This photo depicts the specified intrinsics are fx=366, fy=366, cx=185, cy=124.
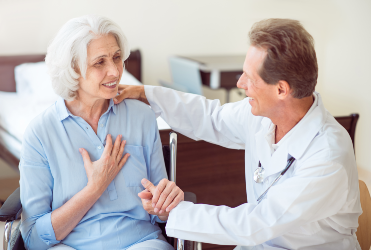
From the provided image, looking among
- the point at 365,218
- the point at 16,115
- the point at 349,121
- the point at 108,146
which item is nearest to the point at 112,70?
the point at 108,146

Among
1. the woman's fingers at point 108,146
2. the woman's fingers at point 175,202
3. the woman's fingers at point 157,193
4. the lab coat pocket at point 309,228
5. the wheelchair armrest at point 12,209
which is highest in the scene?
the woman's fingers at point 108,146

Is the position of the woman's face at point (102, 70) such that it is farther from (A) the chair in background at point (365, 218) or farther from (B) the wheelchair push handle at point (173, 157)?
(A) the chair in background at point (365, 218)

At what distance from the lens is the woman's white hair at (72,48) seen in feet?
4.14

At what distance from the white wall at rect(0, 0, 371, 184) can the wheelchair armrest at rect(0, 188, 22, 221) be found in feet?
7.65

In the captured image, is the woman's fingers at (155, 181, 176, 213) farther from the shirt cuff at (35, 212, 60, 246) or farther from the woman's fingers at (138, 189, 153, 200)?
the shirt cuff at (35, 212, 60, 246)

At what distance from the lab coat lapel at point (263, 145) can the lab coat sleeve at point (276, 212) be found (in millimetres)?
196

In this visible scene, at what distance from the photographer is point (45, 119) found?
1.31 meters

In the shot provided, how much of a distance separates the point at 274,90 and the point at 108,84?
60 cm

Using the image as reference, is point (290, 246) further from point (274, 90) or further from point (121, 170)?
point (121, 170)

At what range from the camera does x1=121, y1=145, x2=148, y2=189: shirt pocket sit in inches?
53.6

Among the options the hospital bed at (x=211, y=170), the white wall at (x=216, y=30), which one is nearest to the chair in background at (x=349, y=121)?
the hospital bed at (x=211, y=170)

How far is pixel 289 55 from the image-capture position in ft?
3.68

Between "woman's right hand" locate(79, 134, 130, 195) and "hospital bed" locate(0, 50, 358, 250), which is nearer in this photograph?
"woman's right hand" locate(79, 134, 130, 195)

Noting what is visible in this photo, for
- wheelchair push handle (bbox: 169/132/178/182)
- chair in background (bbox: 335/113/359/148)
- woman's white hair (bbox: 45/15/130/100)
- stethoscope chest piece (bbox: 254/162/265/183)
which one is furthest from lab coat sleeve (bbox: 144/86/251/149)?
chair in background (bbox: 335/113/359/148)
